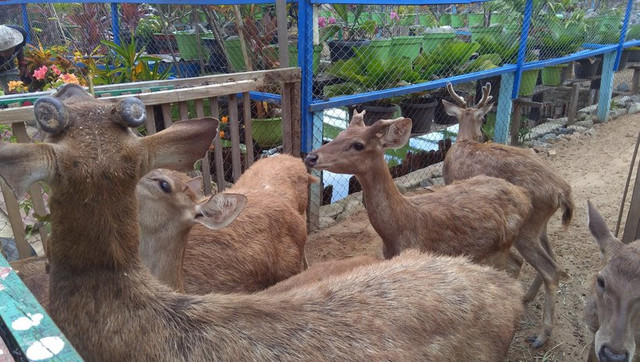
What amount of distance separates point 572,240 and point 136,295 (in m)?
5.51

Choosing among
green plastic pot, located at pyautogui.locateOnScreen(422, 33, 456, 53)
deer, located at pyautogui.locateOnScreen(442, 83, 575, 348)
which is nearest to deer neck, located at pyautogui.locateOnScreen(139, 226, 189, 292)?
deer, located at pyautogui.locateOnScreen(442, 83, 575, 348)

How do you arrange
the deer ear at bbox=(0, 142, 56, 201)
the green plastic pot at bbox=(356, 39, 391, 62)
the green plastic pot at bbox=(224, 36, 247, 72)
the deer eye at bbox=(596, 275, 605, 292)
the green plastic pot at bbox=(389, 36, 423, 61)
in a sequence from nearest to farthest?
the deer ear at bbox=(0, 142, 56, 201), the deer eye at bbox=(596, 275, 605, 292), the green plastic pot at bbox=(356, 39, 391, 62), the green plastic pot at bbox=(389, 36, 423, 61), the green plastic pot at bbox=(224, 36, 247, 72)

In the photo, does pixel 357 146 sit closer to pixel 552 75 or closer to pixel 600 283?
pixel 600 283

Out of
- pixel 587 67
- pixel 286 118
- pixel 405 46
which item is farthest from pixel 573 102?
pixel 286 118

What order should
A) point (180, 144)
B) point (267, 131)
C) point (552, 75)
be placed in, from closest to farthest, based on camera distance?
1. point (180, 144)
2. point (267, 131)
3. point (552, 75)

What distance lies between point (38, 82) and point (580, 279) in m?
7.60

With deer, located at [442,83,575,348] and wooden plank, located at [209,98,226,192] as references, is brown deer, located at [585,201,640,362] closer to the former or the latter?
deer, located at [442,83,575,348]

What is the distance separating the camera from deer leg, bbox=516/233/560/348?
4270mm

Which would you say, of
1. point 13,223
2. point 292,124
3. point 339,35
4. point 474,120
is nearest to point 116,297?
point 13,223

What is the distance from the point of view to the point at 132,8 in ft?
32.2

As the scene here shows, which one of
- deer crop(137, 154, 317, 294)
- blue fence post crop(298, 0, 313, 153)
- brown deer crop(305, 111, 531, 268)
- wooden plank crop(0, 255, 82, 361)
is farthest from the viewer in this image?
blue fence post crop(298, 0, 313, 153)

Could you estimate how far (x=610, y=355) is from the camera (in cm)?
296

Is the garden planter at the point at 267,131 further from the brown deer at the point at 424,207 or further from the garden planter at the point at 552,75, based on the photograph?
the garden planter at the point at 552,75

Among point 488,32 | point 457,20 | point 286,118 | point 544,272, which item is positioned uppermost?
point 457,20
